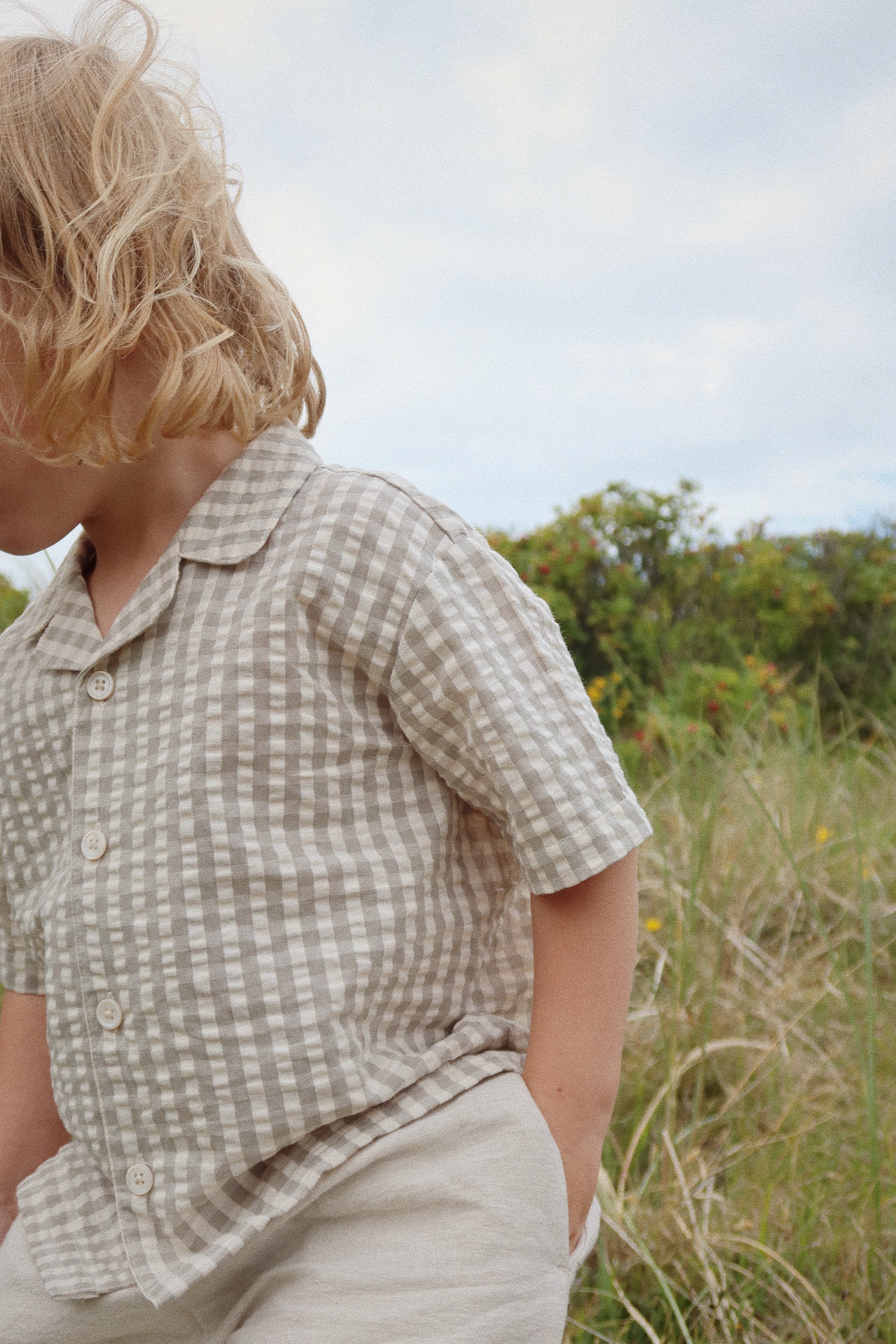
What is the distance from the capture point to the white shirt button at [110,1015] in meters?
1.00

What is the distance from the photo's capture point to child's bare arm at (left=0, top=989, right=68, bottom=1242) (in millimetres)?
1249

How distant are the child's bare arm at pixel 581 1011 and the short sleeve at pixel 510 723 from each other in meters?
0.04

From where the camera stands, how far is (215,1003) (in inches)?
38.1

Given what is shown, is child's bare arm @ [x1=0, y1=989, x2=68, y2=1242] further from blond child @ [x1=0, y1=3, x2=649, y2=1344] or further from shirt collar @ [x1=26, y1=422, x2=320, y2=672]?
shirt collar @ [x1=26, y1=422, x2=320, y2=672]

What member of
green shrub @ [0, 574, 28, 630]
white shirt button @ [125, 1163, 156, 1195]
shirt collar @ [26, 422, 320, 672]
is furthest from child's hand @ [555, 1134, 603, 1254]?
green shrub @ [0, 574, 28, 630]

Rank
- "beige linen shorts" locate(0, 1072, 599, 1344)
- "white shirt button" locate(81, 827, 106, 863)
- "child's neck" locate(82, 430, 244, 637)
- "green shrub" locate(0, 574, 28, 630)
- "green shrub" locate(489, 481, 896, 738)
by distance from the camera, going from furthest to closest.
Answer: "green shrub" locate(489, 481, 896, 738), "green shrub" locate(0, 574, 28, 630), "child's neck" locate(82, 430, 244, 637), "white shirt button" locate(81, 827, 106, 863), "beige linen shorts" locate(0, 1072, 599, 1344)

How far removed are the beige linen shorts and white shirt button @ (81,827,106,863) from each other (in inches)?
13.3

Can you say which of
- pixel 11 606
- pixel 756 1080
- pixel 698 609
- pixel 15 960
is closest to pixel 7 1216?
pixel 15 960

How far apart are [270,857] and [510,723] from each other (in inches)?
9.1

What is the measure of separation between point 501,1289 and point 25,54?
1.19 metres

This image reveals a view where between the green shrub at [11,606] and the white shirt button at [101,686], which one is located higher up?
the green shrub at [11,606]

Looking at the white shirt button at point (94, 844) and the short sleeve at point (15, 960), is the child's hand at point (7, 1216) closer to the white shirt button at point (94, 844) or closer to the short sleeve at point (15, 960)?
the short sleeve at point (15, 960)

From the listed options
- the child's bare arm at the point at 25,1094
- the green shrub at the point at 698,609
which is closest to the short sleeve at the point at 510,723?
the child's bare arm at the point at 25,1094

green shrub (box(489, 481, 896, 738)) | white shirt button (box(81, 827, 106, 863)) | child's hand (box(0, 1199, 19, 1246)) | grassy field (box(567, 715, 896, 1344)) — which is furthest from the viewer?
green shrub (box(489, 481, 896, 738))
